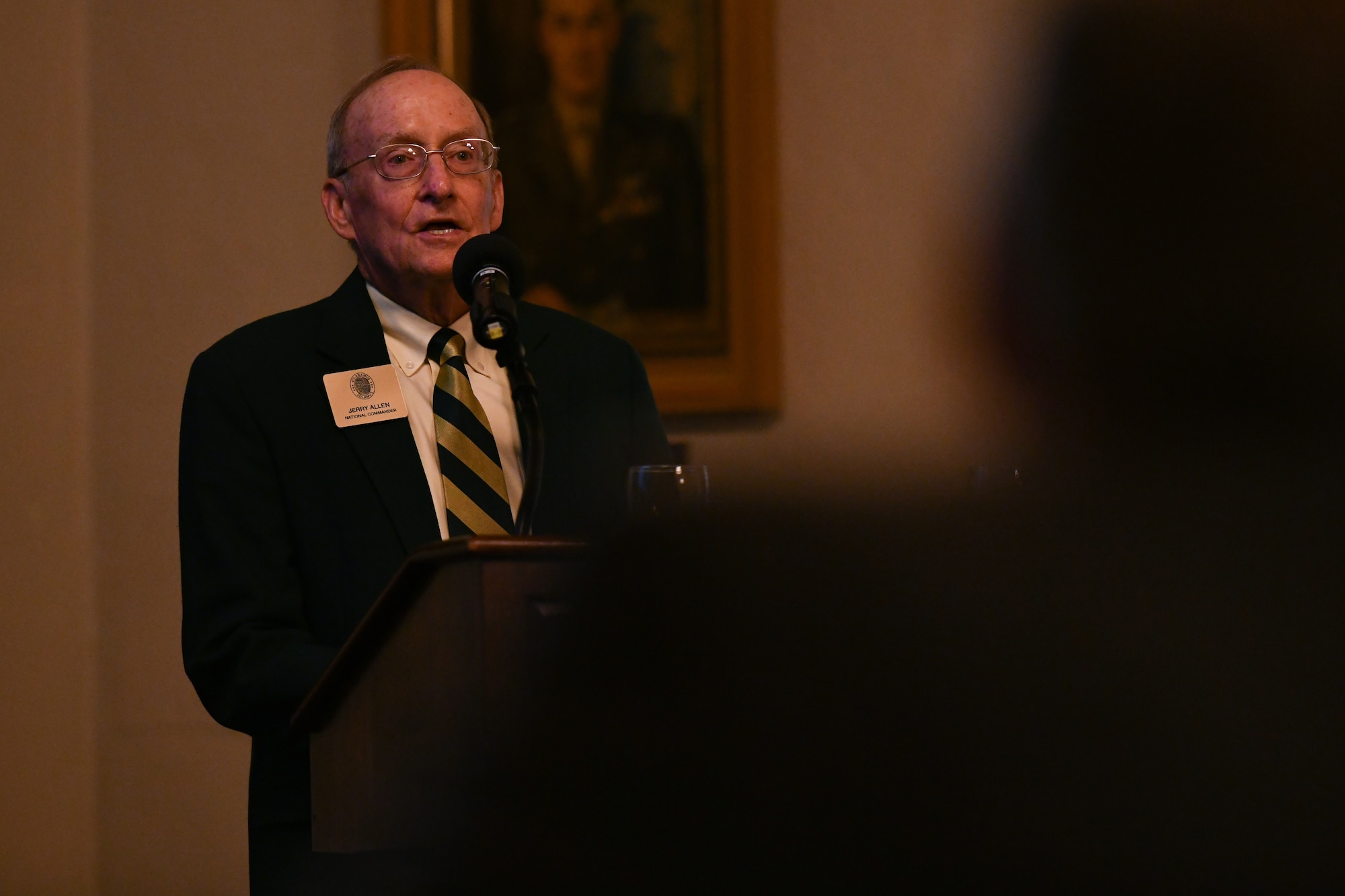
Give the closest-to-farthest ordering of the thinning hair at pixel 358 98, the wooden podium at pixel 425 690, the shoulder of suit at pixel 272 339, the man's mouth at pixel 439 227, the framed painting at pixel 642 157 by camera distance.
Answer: the wooden podium at pixel 425 690
the shoulder of suit at pixel 272 339
the man's mouth at pixel 439 227
the thinning hair at pixel 358 98
the framed painting at pixel 642 157

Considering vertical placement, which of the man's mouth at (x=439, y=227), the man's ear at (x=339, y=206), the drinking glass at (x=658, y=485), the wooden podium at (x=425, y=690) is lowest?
the wooden podium at (x=425, y=690)

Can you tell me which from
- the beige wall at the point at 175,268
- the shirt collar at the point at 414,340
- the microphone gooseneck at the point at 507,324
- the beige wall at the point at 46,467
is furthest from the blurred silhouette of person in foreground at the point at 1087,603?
the beige wall at the point at 46,467

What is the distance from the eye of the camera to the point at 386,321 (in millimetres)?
2389

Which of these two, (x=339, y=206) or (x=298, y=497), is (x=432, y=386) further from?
(x=339, y=206)

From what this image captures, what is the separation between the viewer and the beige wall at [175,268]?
4.02 m

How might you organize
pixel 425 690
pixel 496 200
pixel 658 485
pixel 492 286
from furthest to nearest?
pixel 496 200 → pixel 492 286 → pixel 658 485 → pixel 425 690

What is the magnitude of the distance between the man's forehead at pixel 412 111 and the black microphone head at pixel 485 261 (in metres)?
0.57

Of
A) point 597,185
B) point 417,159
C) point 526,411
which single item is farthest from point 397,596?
point 597,185

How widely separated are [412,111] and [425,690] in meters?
1.36

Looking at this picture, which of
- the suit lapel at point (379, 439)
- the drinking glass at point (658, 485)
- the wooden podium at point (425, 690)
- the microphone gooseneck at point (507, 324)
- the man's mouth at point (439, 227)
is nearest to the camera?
the wooden podium at point (425, 690)

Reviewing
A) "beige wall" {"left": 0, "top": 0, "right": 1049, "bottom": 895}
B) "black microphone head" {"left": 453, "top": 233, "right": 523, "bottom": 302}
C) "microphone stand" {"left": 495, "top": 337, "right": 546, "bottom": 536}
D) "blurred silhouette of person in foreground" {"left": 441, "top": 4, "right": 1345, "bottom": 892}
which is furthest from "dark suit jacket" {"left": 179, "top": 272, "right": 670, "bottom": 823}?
"beige wall" {"left": 0, "top": 0, "right": 1049, "bottom": 895}

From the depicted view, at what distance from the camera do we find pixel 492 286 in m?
1.86

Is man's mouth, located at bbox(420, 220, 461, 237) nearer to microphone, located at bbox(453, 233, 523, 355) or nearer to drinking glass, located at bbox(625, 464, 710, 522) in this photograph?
microphone, located at bbox(453, 233, 523, 355)

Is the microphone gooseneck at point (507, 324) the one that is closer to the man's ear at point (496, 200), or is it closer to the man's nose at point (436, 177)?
the man's nose at point (436, 177)
